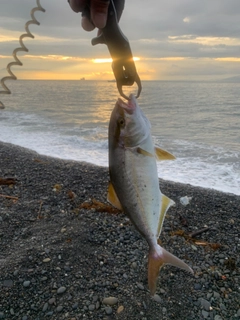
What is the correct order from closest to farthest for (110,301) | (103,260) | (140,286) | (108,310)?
(108,310) → (110,301) → (140,286) → (103,260)

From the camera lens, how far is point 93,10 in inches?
99.8

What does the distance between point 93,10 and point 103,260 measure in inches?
143

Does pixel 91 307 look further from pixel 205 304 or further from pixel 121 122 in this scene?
pixel 121 122

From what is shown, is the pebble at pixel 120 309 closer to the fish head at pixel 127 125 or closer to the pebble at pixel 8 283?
the pebble at pixel 8 283

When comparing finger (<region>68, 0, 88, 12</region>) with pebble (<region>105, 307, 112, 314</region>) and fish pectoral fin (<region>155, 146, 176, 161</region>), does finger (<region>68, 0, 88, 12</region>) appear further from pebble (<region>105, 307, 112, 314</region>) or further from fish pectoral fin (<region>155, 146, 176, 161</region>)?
pebble (<region>105, 307, 112, 314</region>)

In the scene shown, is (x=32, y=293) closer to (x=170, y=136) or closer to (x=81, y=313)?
(x=81, y=313)

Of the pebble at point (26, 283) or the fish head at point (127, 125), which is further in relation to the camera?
the pebble at point (26, 283)

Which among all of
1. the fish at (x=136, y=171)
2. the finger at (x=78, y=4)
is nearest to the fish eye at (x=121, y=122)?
the fish at (x=136, y=171)

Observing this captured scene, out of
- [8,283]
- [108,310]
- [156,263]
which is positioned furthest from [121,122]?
[8,283]

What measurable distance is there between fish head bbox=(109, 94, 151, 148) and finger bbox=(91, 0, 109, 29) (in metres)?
0.62

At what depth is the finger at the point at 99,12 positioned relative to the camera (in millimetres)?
2473

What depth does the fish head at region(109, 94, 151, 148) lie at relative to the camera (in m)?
2.81

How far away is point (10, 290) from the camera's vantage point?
4469 millimetres

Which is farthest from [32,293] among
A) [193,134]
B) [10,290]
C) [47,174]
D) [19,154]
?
[193,134]
